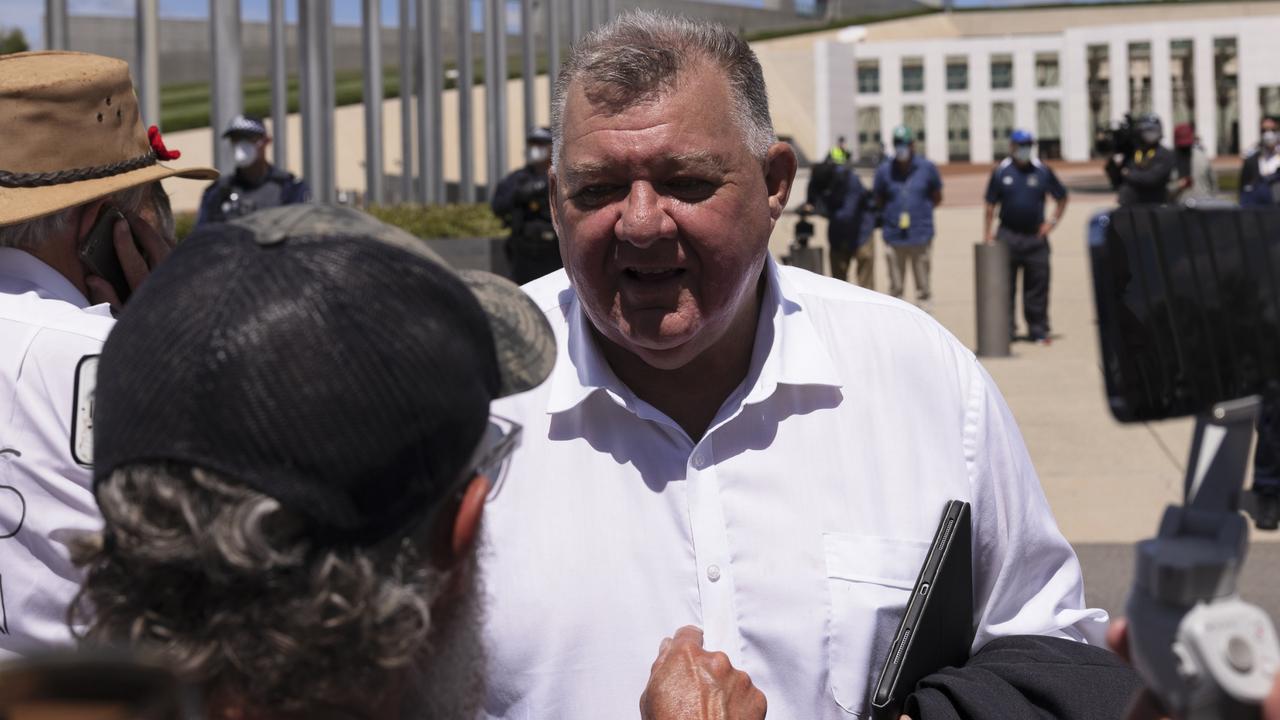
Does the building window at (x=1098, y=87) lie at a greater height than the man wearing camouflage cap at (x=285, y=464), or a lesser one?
greater

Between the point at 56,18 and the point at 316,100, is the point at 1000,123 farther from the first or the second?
the point at 56,18

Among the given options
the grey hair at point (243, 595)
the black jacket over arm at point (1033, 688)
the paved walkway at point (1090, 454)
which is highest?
the grey hair at point (243, 595)

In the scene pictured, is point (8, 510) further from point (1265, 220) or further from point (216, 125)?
point (216, 125)

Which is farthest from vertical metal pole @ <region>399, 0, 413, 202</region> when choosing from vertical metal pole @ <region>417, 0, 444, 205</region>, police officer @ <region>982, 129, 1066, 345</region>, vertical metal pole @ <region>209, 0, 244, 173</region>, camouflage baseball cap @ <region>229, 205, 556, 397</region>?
camouflage baseball cap @ <region>229, 205, 556, 397</region>

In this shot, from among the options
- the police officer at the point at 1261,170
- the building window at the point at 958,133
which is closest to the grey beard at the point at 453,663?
the police officer at the point at 1261,170

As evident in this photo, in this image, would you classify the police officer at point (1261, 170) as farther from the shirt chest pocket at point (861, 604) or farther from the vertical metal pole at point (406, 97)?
the shirt chest pocket at point (861, 604)

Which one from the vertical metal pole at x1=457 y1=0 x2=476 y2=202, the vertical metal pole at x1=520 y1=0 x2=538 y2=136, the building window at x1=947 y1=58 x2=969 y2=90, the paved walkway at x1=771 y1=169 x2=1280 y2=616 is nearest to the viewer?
the paved walkway at x1=771 y1=169 x2=1280 y2=616

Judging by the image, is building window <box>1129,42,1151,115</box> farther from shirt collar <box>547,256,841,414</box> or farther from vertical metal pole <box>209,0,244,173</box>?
shirt collar <box>547,256,841,414</box>

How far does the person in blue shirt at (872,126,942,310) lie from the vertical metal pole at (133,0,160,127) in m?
6.88

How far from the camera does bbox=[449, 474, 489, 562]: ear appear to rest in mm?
1431

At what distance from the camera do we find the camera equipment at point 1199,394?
3.92ft

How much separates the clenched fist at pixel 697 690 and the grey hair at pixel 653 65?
3.04 ft

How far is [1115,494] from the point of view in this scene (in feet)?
27.5

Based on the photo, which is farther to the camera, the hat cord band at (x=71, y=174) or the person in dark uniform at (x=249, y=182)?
the person in dark uniform at (x=249, y=182)
